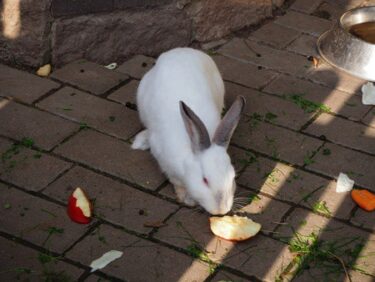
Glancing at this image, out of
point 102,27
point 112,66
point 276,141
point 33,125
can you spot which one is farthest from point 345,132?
point 33,125

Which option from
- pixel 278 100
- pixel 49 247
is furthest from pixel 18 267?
pixel 278 100

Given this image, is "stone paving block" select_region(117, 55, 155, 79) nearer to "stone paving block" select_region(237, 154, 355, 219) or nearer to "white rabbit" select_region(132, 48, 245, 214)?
"white rabbit" select_region(132, 48, 245, 214)

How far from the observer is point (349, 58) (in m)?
5.27

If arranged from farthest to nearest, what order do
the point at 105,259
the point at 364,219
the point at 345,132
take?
the point at 345,132
the point at 364,219
the point at 105,259

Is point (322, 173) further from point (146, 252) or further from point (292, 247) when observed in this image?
point (146, 252)

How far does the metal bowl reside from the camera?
517 centimetres

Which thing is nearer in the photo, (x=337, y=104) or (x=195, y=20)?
(x=337, y=104)

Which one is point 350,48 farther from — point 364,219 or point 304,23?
point 364,219

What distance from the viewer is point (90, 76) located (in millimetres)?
5059

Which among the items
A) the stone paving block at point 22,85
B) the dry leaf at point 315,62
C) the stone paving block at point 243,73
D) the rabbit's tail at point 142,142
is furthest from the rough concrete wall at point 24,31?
the dry leaf at point 315,62

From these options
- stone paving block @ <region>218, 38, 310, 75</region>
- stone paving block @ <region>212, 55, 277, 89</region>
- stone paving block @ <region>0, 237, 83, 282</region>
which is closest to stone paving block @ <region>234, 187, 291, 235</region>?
stone paving block @ <region>0, 237, 83, 282</region>

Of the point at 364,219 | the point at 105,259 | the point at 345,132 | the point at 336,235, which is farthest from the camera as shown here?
the point at 345,132

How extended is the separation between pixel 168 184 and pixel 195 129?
0.52 m

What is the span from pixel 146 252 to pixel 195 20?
227 centimetres
